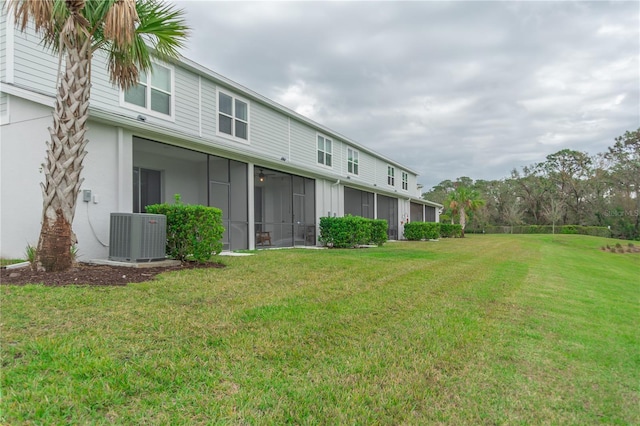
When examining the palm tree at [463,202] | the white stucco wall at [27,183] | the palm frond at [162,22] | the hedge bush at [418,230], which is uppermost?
the palm frond at [162,22]

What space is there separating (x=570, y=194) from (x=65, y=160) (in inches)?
2084

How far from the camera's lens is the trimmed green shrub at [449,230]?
3017 cm

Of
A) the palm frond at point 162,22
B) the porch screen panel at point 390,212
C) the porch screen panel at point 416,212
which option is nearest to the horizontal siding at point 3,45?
the palm frond at point 162,22

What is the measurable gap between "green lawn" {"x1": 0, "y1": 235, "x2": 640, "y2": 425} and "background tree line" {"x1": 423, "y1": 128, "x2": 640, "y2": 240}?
3213 centimetres

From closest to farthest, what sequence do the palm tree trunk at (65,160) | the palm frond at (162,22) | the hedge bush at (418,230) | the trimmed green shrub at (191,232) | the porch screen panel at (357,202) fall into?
the palm tree trunk at (65,160) → the palm frond at (162,22) → the trimmed green shrub at (191,232) → the porch screen panel at (357,202) → the hedge bush at (418,230)

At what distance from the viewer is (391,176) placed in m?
27.0

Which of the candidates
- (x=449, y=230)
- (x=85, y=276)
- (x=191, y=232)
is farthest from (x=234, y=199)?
(x=449, y=230)

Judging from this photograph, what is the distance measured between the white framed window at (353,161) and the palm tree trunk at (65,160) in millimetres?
16231

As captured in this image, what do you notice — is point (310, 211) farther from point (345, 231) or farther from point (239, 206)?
point (239, 206)

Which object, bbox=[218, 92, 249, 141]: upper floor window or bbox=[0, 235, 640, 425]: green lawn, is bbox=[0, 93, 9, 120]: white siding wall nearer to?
bbox=[0, 235, 640, 425]: green lawn

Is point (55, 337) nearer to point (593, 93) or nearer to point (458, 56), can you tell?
point (458, 56)

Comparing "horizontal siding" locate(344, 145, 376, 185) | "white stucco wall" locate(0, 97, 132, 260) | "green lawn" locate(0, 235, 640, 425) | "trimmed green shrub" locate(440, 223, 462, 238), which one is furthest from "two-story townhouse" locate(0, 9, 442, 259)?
"trimmed green shrub" locate(440, 223, 462, 238)

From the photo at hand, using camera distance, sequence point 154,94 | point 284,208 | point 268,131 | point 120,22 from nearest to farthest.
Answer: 1. point 120,22
2. point 154,94
3. point 268,131
4. point 284,208

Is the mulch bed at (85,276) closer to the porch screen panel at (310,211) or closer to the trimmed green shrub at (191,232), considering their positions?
the trimmed green shrub at (191,232)
